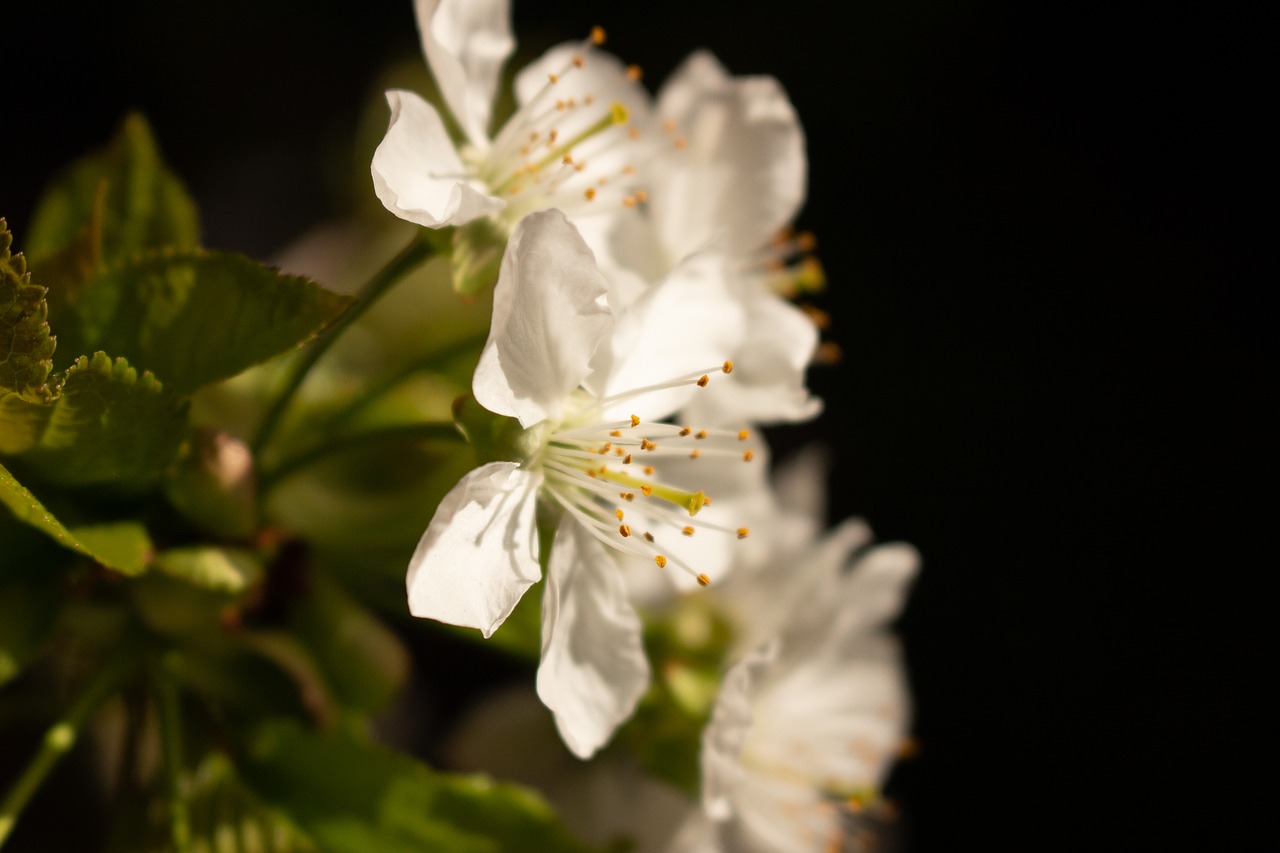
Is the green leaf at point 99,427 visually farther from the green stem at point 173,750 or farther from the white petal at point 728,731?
the white petal at point 728,731

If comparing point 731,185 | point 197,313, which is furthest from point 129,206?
point 731,185

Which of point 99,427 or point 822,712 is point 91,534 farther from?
point 822,712

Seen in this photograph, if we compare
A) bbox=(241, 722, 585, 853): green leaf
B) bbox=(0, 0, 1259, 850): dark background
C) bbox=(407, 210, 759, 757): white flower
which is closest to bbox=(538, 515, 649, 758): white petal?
bbox=(407, 210, 759, 757): white flower

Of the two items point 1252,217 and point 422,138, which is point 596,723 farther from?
point 1252,217

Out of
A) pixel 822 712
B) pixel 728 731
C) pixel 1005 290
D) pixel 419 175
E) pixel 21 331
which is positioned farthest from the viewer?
pixel 1005 290

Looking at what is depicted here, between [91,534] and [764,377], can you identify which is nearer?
[91,534]

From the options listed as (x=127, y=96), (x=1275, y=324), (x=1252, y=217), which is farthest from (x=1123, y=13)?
(x=127, y=96)

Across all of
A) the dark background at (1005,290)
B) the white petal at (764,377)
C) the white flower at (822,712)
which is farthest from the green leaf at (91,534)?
the dark background at (1005,290)
